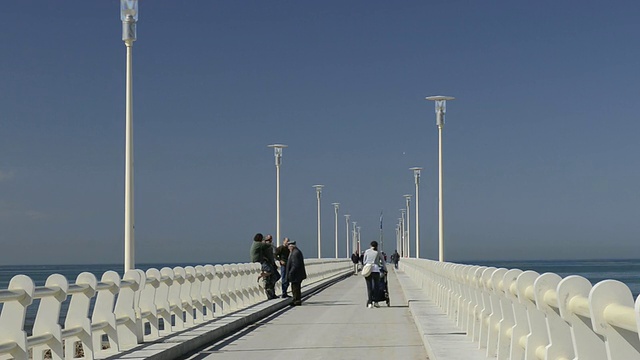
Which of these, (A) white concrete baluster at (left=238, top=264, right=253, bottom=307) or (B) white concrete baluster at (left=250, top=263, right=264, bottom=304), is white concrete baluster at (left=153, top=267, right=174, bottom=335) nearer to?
(A) white concrete baluster at (left=238, top=264, right=253, bottom=307)

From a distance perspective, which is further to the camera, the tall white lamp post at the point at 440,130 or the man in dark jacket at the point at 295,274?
the tall white lamp post at the point at 440,130

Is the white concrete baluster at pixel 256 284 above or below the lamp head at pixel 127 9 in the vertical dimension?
below

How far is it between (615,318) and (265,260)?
25717mm

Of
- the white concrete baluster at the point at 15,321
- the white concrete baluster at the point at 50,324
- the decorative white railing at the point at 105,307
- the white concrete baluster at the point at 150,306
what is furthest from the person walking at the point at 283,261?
the white concrete baluster at the point at 15,321

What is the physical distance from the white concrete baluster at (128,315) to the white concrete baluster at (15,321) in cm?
414

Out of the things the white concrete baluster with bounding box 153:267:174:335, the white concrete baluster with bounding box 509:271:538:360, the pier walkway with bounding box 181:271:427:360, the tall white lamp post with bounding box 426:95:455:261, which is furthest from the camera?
the tall white lamp post with bounding box 426:95:455:261

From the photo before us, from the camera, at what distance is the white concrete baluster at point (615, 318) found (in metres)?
4.90

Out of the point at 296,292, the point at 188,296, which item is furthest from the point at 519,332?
the point at 296,292

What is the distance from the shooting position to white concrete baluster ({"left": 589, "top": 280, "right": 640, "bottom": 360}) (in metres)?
4.90

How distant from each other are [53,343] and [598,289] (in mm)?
7557

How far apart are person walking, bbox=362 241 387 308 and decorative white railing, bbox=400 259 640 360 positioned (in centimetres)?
1035

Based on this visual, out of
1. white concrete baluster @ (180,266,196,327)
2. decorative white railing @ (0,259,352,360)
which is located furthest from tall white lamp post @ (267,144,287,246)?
white concrete baluster @ (180,266,196,327)

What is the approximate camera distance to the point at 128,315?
14.8 meters

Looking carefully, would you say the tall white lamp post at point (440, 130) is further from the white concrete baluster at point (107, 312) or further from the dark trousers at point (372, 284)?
the white concrete baluster at point (107, 312)
